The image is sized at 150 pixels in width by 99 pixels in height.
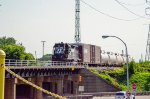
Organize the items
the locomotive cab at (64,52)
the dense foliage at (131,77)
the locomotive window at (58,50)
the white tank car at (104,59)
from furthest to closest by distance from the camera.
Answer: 1. the white tank car at (104,59)
2. the dense foliage at (131,77)
3. the locomotive window at (58,50)
4. the locomotive cab at (64,52)

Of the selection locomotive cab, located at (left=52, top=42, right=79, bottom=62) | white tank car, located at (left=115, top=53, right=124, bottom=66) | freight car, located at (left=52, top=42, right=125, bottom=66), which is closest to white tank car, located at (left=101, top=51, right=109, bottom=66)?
freight car, located at (left=52, top=42, right=125, bottom=66)

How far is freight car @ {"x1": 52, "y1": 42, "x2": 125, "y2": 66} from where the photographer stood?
220 ft

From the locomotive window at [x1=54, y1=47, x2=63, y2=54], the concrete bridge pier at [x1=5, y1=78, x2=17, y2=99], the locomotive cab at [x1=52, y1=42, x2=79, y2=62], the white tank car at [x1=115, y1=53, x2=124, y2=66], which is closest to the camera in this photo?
the concrete bridge pier at [x1=5, y1=78, x2=17, y2=99]

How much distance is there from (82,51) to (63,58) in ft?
18.0

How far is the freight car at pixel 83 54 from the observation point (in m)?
67.0

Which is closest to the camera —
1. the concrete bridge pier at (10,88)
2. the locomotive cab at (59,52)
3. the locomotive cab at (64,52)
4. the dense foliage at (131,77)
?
the concrete bridge pier at (10,88)


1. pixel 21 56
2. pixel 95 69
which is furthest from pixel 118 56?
pixel 21 56

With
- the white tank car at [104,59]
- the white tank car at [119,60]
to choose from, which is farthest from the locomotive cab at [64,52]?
the white tank car at [119,60]

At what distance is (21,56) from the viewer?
113938mm

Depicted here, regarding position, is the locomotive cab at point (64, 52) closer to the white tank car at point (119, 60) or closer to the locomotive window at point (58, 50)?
the locomotive window at point (58, 50)

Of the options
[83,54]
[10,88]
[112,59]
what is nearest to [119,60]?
[112,59]

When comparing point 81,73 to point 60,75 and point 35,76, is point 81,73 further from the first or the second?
point 35,76

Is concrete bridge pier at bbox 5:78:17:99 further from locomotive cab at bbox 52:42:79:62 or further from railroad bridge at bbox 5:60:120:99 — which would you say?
locomotive cab at bbox 52:42:79:62

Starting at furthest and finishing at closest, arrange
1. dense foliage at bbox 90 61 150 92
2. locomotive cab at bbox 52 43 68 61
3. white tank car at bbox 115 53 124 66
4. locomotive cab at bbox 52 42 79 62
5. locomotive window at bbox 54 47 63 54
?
white tank car at bbox 115 53 124 66 → dense foliage at bbox 90 61 150 92 → locomotive window at bbox 54 47 63 54 → locomotive cab at bbox 52 43 68 61 → locomotive cab at bbox 52 42 79 62
